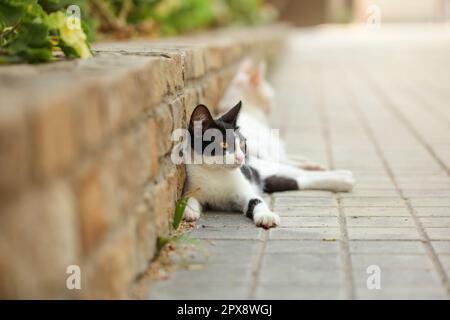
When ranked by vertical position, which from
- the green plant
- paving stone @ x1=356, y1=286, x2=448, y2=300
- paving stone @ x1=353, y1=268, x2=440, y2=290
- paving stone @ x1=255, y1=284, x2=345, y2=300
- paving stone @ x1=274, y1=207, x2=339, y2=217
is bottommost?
paving stone @ x1=274, y1=207, x2=339, y2=217

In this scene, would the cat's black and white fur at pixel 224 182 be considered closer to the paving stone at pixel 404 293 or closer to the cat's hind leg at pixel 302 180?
the cat's hind leg at pixel 302 180

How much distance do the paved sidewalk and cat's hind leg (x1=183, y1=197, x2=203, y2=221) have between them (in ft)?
0.18

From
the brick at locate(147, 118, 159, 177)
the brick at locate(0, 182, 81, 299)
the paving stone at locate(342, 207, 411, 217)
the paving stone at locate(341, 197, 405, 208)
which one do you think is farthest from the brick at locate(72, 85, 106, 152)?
the paving stone at locate(341, 197, 405, 208)

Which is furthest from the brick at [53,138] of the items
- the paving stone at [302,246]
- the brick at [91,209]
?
the paving stone at [302,246]

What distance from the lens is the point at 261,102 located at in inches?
237

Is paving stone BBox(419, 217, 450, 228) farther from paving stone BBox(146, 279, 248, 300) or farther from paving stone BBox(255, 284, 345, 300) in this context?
paving stone BBox(146, 279, 248, 300)

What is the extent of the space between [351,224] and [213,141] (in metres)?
0.80

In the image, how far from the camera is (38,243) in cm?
186

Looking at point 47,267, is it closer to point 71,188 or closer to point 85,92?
point 71,188

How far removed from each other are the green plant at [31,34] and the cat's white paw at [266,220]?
1135 mm

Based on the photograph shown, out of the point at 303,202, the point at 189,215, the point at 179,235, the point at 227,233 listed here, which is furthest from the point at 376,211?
the point at 179,235

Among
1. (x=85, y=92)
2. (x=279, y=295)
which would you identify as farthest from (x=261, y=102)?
(x=85, y=92)

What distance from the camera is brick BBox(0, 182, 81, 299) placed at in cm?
176

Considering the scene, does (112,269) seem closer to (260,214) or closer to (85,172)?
(85,172)
